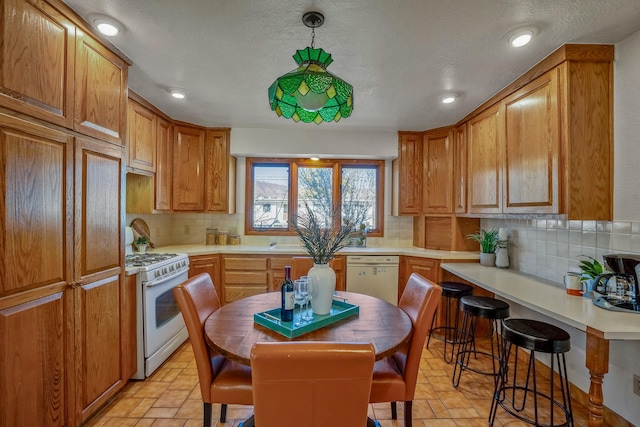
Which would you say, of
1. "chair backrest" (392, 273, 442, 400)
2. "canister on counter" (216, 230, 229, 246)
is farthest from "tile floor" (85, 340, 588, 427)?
"canister on counter" (216, 230, 229, 246)

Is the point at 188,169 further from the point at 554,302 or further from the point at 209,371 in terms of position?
the point at 554,302

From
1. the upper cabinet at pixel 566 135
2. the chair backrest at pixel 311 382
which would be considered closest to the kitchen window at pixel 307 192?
the upper cabinet at pixel 566 135

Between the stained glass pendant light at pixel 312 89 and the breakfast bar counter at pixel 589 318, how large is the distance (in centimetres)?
161

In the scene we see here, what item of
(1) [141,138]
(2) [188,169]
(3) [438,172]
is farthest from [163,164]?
(3) [438,172]

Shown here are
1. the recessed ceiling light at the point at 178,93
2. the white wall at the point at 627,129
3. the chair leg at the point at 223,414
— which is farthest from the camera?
the recessed ceiling light at the point at 178,93

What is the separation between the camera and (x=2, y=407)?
1278mm

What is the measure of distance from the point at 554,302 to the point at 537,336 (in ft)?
1.16

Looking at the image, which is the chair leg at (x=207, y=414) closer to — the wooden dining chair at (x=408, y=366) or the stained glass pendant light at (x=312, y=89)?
the wooden dining chair at (x=408, y=366)

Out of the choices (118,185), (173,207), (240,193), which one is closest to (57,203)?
(118,185)

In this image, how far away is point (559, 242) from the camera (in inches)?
91.6

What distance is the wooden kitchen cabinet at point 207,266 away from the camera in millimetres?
3215

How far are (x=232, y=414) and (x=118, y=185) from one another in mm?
1680

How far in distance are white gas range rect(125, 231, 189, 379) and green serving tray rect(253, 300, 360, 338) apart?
119 cm

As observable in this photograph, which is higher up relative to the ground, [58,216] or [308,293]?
[58,216]
